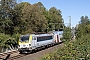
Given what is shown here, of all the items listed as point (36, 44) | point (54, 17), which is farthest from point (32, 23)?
point (54, 17)

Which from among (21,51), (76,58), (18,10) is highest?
(18,10)

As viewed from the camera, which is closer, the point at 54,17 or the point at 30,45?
the point at 30,45

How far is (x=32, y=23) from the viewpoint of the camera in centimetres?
5688

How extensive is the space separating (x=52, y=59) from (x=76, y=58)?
44.6 inches

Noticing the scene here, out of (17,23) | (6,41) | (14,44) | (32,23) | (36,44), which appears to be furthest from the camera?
(32,23)

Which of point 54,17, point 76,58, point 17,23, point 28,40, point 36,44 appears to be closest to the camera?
point 76,58

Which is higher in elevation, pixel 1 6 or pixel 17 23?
pixel 1 6

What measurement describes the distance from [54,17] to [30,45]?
69.6m

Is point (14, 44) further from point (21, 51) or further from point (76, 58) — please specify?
→ point (76, 58)

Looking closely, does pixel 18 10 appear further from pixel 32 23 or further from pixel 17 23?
pixel 32 23

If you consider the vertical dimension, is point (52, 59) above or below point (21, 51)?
above

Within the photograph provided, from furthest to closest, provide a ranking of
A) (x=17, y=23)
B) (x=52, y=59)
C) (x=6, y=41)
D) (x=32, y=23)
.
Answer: (x=32, y=23) < (x=17, y=23) < (x=6, y=41) < (x=52, y=59)

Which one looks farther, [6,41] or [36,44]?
[6,41]

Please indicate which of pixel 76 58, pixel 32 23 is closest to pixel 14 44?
pixel 32 23
